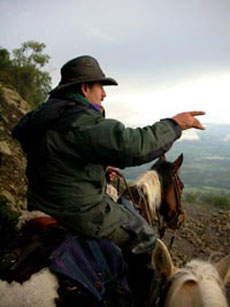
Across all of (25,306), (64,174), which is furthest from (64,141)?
(25,306)

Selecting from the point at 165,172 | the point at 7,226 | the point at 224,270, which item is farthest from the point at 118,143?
the point at 7,226

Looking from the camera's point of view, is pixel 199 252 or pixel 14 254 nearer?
pixel 14 254

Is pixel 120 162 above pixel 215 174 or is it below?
above

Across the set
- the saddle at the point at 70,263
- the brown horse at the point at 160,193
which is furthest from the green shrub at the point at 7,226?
the saddle at the point at 70,263

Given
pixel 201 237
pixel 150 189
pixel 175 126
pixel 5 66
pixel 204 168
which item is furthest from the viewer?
pixel 204 168

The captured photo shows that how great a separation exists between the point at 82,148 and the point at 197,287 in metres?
1.15

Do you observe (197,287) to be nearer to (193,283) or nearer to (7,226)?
(193,283)

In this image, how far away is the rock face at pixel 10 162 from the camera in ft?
26.3

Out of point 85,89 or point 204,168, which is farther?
point 204,168

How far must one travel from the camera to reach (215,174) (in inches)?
4520

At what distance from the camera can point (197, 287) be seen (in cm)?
179

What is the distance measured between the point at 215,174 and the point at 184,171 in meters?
13.3

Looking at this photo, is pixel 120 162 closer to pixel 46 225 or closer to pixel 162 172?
pixel 46 225

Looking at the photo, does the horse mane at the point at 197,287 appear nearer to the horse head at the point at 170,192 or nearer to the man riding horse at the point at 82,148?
the man riding horse at the point at 82,148
